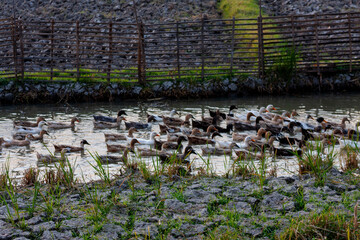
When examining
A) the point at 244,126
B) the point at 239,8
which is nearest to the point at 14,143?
the point at 244,126

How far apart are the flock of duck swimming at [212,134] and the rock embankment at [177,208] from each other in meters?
3.17

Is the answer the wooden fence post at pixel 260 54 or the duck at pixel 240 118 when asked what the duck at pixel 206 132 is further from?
the wooden fence post at pixel 260 54

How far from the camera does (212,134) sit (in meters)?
14.8

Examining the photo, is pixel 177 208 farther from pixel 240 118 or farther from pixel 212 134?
pixel 240 118

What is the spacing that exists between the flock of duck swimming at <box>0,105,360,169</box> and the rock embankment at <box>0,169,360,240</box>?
10.4 ft

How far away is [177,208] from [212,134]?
7.12 m

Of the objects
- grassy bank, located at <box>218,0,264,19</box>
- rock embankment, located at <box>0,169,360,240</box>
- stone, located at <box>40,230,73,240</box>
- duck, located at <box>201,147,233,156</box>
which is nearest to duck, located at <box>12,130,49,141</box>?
duck, located at <box>201,147,233,156</box>

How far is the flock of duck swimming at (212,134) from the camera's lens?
13.2m

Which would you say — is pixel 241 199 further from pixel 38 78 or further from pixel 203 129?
pixel 38 78

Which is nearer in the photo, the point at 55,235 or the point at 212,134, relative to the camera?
the point at 55,235

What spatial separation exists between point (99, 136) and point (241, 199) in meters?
8.10

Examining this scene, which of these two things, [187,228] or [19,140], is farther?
[19,140]

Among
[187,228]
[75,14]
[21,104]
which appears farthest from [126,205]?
[75,14]

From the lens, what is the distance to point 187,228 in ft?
23.2
